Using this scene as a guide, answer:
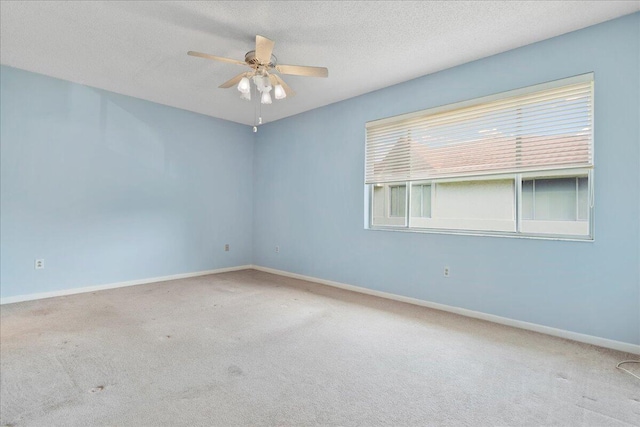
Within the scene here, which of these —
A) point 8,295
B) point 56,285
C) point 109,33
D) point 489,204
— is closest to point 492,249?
point 489,204

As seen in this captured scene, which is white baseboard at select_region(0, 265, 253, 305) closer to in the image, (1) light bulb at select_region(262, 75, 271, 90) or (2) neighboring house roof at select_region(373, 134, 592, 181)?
(2) neighboring house roof at select_region(373, 134, 592, 181)

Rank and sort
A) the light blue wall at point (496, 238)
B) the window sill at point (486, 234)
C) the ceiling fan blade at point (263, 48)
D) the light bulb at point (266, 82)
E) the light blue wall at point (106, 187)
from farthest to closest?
the light blue wall at point (106, 187)
the light bulb at point (266, 82)
the window sill at point (486, 234)
the light blue wall at point (496, 238)
the ceiling fan blade at point (263, 48)

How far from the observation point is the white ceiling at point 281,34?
7.95ft

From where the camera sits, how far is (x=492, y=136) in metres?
3.16

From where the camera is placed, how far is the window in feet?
9.00

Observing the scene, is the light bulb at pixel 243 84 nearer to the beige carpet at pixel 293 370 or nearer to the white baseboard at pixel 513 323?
the beige carpet at pixel 293 370

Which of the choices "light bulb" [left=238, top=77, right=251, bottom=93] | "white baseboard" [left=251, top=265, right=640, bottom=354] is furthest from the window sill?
"light bulb" [left=238, top=77, right=251, bottom=93]

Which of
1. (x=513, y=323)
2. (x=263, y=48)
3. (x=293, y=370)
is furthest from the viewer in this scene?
(x=513, y=323)

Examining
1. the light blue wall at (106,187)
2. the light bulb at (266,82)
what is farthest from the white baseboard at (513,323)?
the light bulb at (266,82)

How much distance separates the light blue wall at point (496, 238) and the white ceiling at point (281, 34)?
238 mm

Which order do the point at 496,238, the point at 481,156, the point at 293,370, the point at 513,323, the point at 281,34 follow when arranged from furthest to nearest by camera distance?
the point at 481,156, the point at 496,238, the point at 513,323, the point at 281,34, the point at 293,370

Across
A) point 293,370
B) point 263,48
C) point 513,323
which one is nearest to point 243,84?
point 263,48

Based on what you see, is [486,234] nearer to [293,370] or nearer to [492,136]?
[492,136]

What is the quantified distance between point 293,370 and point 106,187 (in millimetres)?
3770
